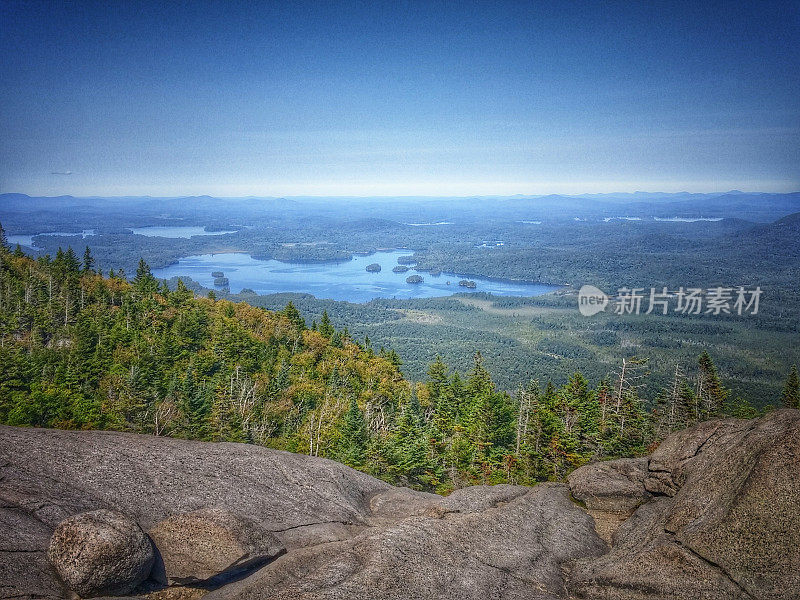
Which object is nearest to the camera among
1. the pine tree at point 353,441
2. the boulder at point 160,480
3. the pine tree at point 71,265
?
the boulder at point 160,480

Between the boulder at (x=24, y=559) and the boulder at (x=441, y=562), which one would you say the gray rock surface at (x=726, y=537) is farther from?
the boulder at (x=24, y=559)

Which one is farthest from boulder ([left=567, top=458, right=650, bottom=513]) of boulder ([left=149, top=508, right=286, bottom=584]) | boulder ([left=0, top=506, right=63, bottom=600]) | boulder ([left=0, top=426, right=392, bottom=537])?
boulder ([left=0, top=506, right=63, bottom=600])

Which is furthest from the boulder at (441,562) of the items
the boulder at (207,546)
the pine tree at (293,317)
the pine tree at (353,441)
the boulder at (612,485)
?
the pine tree at (293,317)

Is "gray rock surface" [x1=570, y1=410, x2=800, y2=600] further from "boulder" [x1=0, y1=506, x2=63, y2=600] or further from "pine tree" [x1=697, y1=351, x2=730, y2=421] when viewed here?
"pine tree" [x1=697, y1=351, x2=730, y2=421]

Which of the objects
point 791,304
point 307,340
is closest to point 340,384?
point 307,340

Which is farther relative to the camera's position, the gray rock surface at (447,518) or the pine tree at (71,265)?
the pine tree at (71,265)

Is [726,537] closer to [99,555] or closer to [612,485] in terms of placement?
[612,485]
